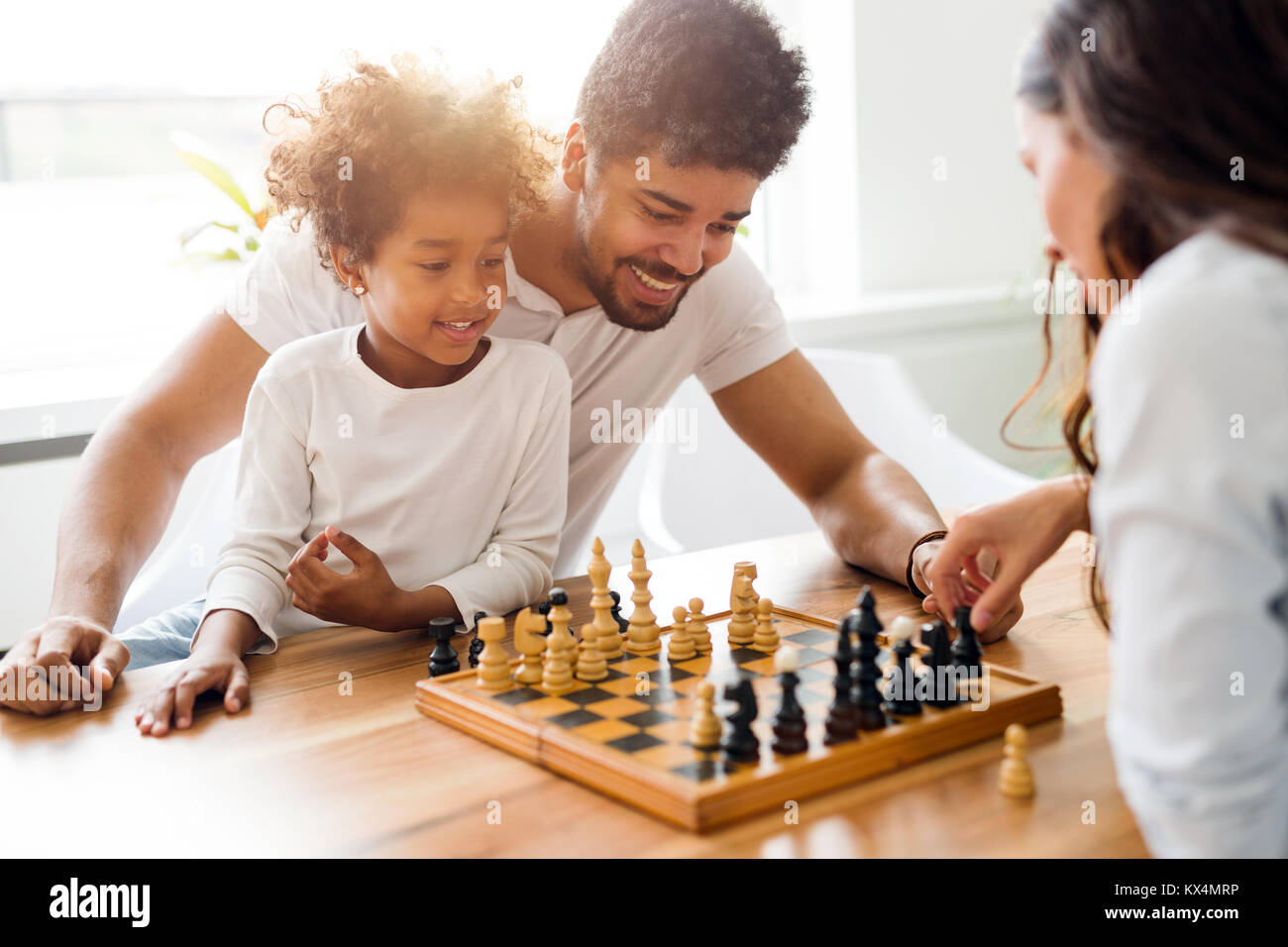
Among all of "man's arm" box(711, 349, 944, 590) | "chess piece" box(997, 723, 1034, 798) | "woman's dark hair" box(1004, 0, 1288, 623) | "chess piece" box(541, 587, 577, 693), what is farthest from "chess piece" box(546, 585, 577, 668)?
"woman's dark hair" box(1004, 0, 1288, 623)

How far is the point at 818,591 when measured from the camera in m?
1.68

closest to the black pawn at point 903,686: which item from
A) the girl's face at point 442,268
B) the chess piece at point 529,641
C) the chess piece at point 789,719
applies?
the chess piece at point 789,719

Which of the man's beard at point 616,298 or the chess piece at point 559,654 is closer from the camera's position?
the chess piece at point 559,654

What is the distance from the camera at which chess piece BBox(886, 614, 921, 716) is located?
1131mm

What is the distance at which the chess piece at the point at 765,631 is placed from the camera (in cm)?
136

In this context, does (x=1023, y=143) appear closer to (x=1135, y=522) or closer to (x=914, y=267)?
(x=1135, y=522)

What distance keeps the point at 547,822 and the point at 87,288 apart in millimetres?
2663

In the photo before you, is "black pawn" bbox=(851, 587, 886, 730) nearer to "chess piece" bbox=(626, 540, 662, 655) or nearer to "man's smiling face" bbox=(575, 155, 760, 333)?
"chess piece" bbox=(626, 540, 662, 655)

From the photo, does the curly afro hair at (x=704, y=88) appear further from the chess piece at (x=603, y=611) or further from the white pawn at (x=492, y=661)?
the white pawn at (x=492, y=661)

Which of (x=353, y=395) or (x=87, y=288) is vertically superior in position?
(x=87, y=288)

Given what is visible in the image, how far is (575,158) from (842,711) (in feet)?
3.86

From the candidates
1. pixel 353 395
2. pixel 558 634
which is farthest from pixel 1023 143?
pixel 353 395

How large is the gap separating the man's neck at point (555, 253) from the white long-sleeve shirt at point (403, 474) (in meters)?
0.32
